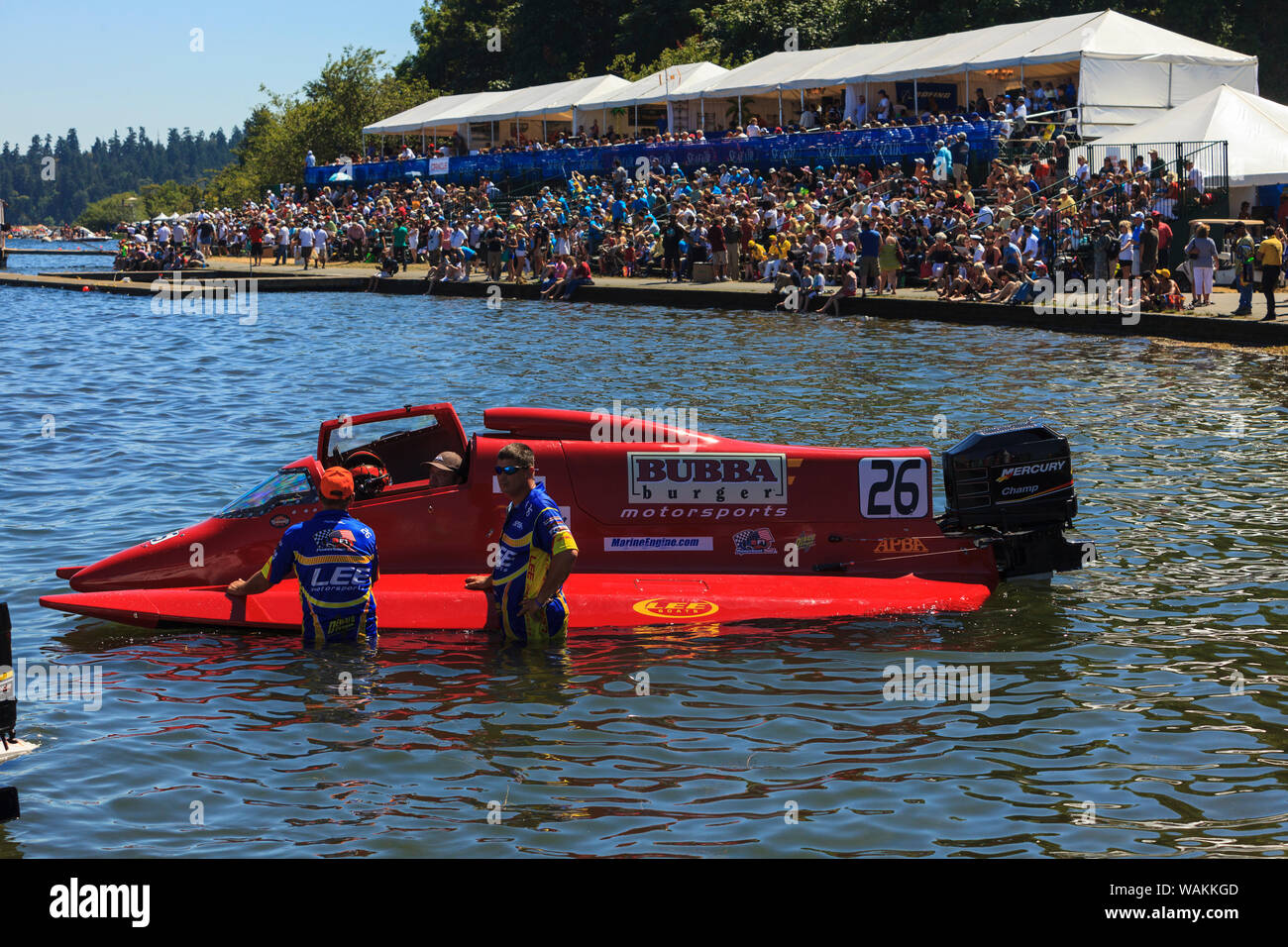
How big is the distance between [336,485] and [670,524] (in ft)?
10.8

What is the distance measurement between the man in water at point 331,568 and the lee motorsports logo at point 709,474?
2715mm

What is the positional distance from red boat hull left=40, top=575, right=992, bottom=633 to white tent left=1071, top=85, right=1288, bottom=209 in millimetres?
22758

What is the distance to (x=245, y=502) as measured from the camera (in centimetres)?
1174

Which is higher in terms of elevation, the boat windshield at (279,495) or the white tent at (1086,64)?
the white tent at (1086,64)

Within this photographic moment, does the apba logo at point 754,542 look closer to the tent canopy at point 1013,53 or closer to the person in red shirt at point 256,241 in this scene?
the tent canopy at point 1013,53

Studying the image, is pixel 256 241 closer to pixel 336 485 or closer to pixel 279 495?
pixel 279 495

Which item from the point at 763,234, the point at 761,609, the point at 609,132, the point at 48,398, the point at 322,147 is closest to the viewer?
the point at 761,609

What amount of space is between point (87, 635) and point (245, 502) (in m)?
1.73

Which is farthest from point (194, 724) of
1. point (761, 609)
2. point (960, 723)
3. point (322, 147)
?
point (322, 147)

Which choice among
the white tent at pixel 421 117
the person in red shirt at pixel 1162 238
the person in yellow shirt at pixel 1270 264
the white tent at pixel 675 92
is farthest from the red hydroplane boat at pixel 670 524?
the white tent at pixel 421 117

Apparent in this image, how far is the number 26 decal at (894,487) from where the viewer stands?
466 inches

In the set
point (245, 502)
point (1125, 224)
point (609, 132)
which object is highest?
point (609, 132)

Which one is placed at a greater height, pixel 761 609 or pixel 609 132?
pixel 609 132

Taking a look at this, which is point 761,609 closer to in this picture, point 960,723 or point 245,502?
point 960,723
